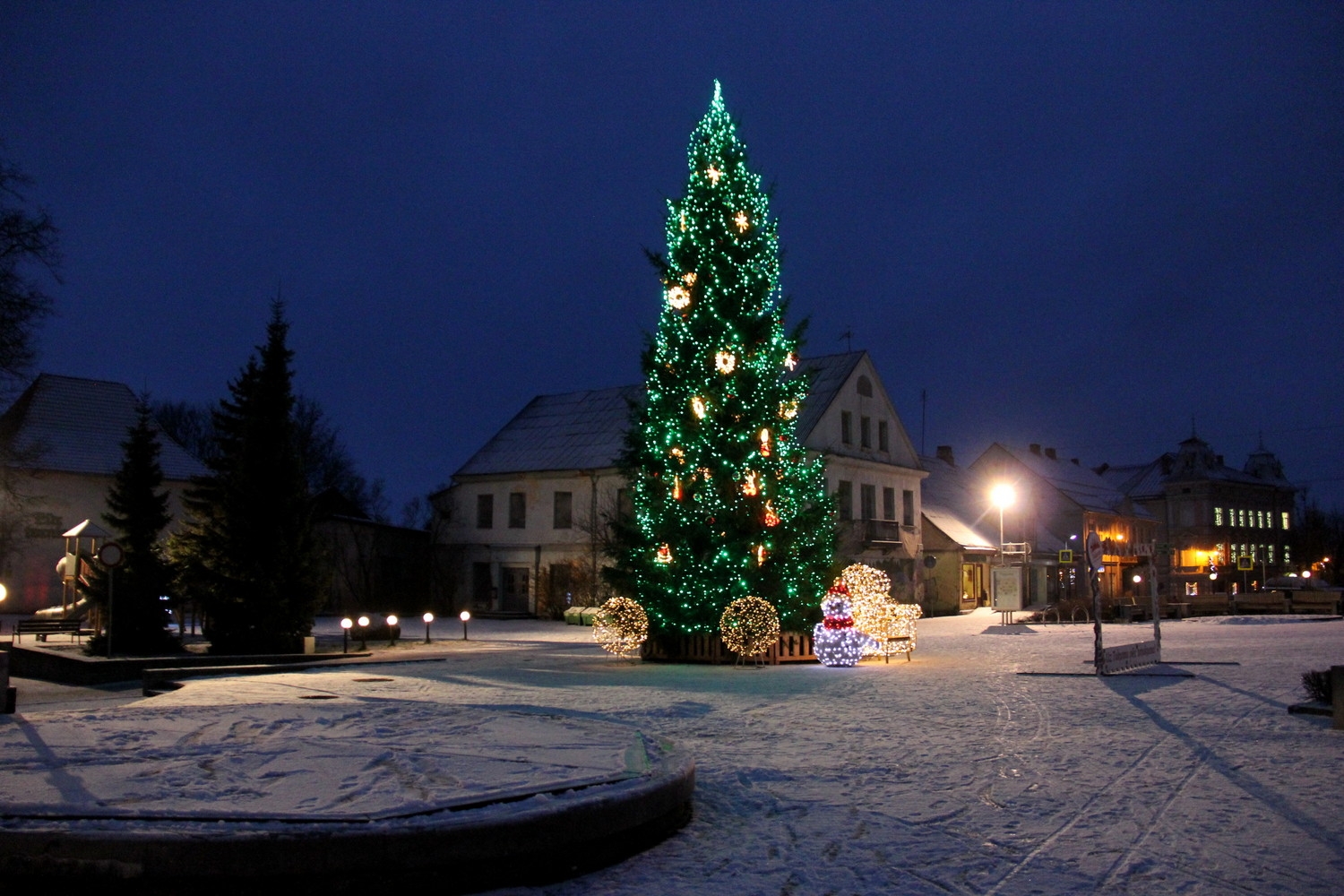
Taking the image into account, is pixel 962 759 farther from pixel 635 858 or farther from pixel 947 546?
pixel 947 546

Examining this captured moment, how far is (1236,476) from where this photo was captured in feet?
303

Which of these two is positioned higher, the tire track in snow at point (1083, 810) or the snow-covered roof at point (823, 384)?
the snow-covered roof at point (823, 384)

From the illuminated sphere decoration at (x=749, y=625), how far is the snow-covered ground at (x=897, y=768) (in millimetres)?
2532

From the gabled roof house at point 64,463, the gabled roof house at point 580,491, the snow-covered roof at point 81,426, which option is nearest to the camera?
the gabled roof house at point 64,463

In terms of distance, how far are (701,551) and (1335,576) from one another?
3796 inches

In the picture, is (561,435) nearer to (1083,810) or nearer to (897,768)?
(897,768)

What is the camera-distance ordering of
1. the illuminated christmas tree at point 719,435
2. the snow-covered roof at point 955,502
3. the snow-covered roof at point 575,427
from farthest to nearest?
the snow-covered roof at point 955,502 < the snow-covered roof at point 575,427 < the illuminated christmas tree at point 719,435

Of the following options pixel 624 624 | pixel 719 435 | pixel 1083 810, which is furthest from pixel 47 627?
pixel 1083 810

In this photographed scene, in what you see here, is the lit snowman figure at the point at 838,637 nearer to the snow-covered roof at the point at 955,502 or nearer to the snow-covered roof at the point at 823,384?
the snow-covered roof at the point at 823,384

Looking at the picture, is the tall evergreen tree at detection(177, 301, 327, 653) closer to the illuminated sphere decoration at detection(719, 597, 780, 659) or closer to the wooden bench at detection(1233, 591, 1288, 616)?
the illuminated sphere decoration at detection(719, 597, 780, 659)

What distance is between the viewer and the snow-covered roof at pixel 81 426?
43375 millimetres

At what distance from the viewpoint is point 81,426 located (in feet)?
148

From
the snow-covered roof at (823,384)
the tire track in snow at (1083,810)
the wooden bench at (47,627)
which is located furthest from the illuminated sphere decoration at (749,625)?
the snow-covered roof at (823,384)

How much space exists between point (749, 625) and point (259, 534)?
1079 centimetres
